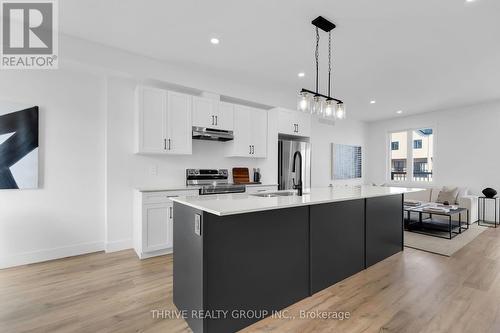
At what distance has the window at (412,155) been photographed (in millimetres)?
→ 6567

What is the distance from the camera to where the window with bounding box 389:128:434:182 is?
657cm

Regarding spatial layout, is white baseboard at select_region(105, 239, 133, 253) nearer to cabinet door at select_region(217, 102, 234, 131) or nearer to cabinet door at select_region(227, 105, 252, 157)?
cabinet door at select_region(227, 105, 252, 157)

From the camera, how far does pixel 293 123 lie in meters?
5.07

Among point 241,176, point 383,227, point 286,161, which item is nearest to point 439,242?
point 383,227

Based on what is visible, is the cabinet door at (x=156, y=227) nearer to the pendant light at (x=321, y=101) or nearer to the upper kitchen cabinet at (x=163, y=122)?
the upper kitchen cabinet at (x=163, y=122)

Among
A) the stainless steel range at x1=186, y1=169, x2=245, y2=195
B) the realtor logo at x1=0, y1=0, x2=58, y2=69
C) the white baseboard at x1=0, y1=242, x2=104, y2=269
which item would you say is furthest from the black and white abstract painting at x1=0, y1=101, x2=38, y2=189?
the stainless steel range at x1=186, y1=169, x2=245, y2=195

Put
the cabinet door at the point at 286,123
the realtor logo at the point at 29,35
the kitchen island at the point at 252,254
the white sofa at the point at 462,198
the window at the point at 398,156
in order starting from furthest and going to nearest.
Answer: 1. the window at the point at 398,156
2. the white sofa at the point at 462,198
3. the cabinet door at the point at 286,123
4. the realtor logo at the point at 29,35
5. the kitchen island at the point at 252,254

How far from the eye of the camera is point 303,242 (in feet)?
7.32

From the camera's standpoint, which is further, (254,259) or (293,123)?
(293,123)

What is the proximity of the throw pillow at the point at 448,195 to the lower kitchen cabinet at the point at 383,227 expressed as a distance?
2710mm

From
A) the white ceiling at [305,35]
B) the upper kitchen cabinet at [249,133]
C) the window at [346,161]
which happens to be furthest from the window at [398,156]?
the upper kitchen cabinet at [249,133]

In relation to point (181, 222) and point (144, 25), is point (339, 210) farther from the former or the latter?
point (144, 25)

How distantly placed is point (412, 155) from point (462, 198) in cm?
196

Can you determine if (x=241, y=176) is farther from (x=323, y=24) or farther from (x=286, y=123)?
(x=323, y=24)
